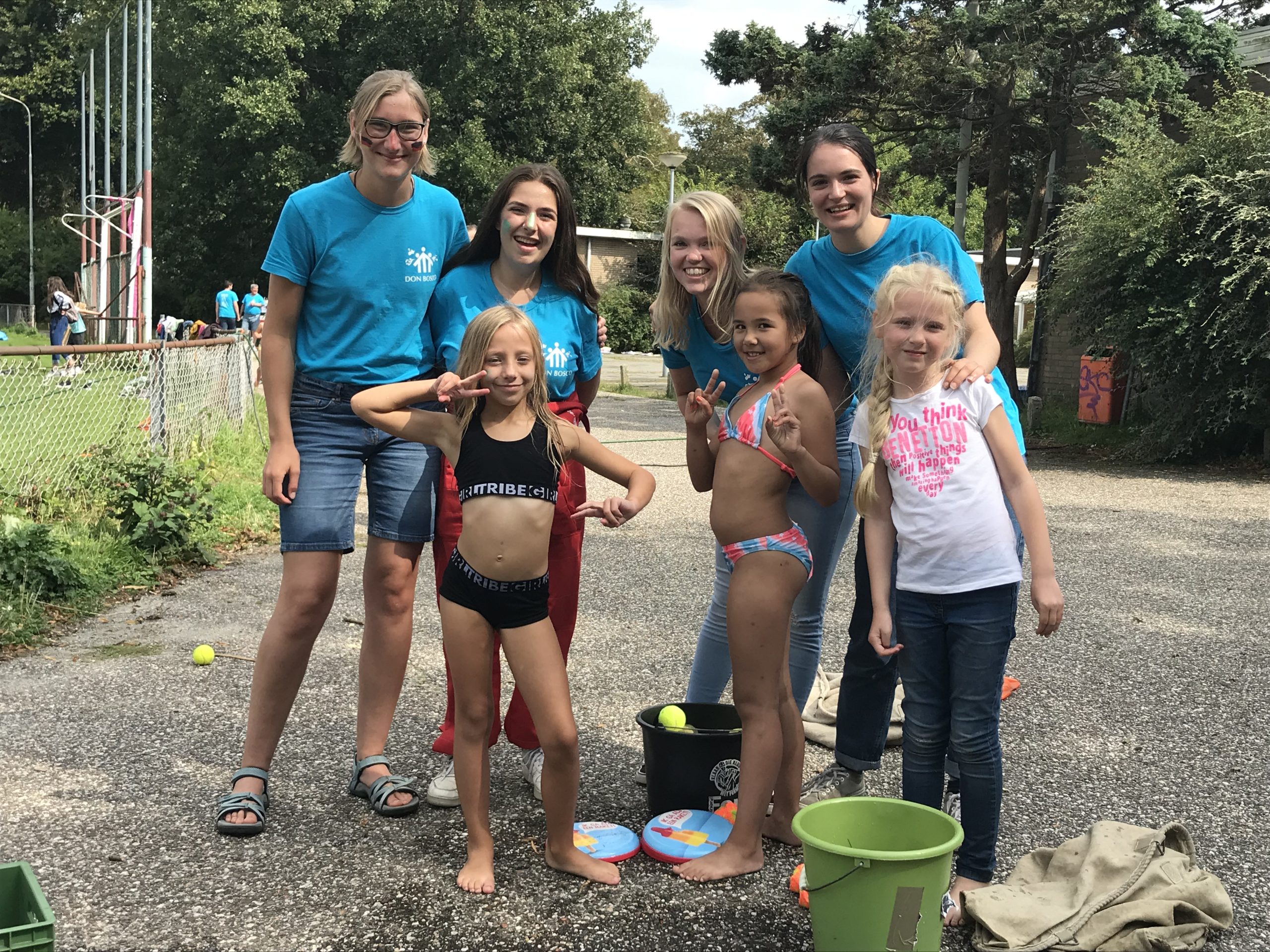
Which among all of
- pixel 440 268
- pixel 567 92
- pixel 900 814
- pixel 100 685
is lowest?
pixel 100 685

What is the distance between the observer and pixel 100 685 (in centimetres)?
471

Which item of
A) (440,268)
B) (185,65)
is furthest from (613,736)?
(185,65)

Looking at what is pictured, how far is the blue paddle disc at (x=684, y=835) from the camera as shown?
3189 mm

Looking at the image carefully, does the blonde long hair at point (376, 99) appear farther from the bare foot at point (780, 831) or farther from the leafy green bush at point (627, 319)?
the leafy green bush at point (627, 319)

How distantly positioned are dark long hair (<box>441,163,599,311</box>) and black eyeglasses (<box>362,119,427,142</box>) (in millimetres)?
288

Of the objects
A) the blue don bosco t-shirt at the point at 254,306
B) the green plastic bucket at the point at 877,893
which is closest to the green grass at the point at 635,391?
the blue don bosco t-shirt at the point at 254,306

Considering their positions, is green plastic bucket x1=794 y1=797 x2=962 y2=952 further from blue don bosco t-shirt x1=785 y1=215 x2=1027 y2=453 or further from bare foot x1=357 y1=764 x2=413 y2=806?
bare foot x1=357 y1=764 x2=413 y2=806

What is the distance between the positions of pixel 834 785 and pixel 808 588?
65 cm

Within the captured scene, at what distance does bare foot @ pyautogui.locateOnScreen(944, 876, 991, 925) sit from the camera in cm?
282

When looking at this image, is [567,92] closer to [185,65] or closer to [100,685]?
[185,65]

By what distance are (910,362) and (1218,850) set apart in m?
1.70

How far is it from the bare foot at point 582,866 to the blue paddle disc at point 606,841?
0.17 feet

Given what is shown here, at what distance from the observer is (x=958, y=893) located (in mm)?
2885

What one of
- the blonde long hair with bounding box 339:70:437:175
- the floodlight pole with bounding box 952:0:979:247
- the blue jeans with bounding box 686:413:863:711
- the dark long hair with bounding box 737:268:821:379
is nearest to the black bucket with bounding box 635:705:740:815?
the blue jeans with bounding box 686:413:863:711
